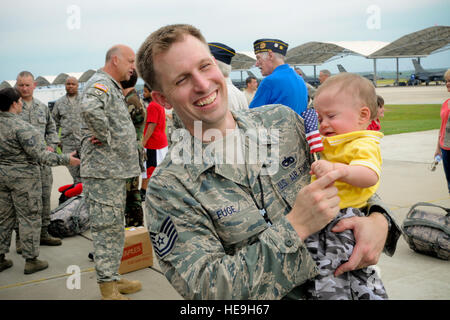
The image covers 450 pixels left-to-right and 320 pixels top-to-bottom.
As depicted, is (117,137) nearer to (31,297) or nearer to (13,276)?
(31,297)

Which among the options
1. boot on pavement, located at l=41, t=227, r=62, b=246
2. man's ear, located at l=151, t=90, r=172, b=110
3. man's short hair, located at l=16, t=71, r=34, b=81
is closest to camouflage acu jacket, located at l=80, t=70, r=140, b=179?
boot on pavement, located at l=41, t=227, r=62, b=246

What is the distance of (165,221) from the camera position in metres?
1.33

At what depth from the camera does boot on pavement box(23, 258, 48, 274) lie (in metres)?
4.52

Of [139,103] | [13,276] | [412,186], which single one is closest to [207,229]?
[139,103]

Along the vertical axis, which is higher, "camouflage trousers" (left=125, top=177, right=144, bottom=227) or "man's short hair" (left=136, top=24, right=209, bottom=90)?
"man's short hair" (left=136, top=24, right=209, bottom=90)

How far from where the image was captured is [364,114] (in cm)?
174

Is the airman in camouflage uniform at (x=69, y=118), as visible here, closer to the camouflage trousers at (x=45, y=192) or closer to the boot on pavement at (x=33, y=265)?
the camouflage trousers at (x=45, y=192)

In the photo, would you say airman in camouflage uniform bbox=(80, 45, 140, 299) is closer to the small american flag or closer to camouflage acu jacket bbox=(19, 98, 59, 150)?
the small american flag

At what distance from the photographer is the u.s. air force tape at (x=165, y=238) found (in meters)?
1.30

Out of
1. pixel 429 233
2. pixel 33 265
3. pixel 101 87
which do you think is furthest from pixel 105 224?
pixel 429 233

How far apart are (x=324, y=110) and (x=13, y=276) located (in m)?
4.15

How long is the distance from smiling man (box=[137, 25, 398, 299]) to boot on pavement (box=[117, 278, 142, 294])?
9.21 feet

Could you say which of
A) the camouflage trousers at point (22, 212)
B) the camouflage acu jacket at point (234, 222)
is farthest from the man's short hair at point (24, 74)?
the camouflage acu jacket at point (234, 222)

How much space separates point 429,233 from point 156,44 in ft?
12.9
